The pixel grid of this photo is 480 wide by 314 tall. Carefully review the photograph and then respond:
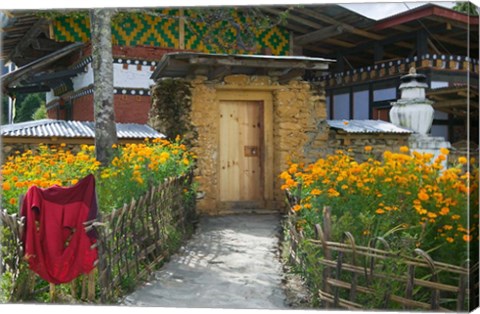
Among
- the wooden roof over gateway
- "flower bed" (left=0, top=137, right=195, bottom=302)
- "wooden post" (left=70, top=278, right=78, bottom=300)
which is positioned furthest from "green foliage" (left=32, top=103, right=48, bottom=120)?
"wooden post" (left=70, top=278, right=78, bottom=300)

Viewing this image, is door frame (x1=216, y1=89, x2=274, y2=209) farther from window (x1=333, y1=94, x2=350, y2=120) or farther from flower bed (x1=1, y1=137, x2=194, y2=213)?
flower bed (x1=1, y1=137, x2=194, y2=213)

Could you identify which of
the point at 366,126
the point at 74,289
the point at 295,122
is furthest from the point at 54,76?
the point at 366,126

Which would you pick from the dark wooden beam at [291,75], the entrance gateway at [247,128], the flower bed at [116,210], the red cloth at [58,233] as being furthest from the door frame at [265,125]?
the red cloth at [58,233]

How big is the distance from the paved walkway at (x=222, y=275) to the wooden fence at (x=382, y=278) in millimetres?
495

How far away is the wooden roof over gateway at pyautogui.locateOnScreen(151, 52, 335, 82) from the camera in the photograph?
605 centimetres

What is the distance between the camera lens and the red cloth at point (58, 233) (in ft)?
12.3

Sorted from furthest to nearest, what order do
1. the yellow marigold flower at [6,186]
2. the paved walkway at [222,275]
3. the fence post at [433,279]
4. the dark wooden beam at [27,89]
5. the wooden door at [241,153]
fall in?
1. the wooden door at [241,153]
2. the dark wooden beam at [27,89]
3. the yellow marigold flower at [6,186]
4. the paved walkway at [222,275]
5. the fence post at [433,279]

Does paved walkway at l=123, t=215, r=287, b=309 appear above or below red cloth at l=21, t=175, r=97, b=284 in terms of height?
below

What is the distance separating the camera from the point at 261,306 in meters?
3.77

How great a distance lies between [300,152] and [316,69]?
112cm

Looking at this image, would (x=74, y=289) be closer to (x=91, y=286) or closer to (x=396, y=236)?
(x=91, y=286)

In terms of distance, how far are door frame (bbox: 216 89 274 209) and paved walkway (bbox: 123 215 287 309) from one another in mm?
857

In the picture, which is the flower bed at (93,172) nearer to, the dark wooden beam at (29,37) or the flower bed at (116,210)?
the flower bed at (116,210)

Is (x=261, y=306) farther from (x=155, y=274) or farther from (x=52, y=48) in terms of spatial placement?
(x=52, y=48)
